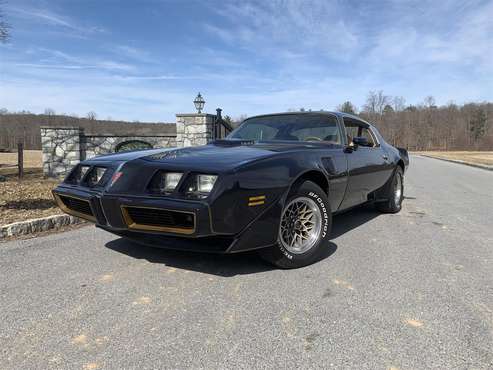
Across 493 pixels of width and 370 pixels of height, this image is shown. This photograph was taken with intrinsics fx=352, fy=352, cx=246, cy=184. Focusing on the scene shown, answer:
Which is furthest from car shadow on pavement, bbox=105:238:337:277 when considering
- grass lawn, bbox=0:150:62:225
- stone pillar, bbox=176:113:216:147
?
stone pillar, bbox=176:113:216:147

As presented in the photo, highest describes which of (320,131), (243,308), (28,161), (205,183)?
(320,131)

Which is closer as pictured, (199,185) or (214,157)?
(199,185)

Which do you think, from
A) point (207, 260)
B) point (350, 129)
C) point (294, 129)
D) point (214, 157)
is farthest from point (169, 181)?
point (350, 129)

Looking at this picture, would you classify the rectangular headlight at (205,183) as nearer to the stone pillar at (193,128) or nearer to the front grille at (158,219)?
the front grille at (158,219)

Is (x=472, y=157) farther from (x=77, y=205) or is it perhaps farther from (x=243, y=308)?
(x=77, y=205)

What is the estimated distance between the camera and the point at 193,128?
9172 mm

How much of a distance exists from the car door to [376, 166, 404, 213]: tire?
10.5 inches

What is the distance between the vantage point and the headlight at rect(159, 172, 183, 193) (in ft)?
8.53

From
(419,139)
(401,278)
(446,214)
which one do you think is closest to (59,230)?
(401,278)

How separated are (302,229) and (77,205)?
2039mm

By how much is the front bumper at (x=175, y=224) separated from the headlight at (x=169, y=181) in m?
0.13

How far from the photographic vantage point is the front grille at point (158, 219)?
8.06ft

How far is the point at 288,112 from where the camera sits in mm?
4316

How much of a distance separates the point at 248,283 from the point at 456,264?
194 centimetres
